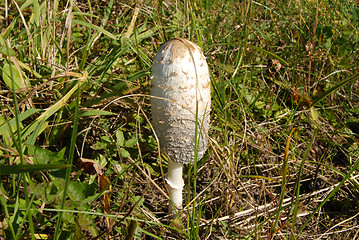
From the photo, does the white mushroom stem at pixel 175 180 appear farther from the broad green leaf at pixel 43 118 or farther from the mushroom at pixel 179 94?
the broad green leaf at pixel 43 118

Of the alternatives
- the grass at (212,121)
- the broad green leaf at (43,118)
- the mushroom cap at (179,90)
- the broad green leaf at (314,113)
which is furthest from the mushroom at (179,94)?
the broad green leaf at (314,113)

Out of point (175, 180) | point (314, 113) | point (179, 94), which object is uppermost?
point (179, 94)

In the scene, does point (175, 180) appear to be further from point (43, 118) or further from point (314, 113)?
point (314, 113)

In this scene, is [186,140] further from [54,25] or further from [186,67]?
[54,25]

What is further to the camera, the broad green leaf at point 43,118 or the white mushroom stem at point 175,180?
the white mushroom stem at point 175,180

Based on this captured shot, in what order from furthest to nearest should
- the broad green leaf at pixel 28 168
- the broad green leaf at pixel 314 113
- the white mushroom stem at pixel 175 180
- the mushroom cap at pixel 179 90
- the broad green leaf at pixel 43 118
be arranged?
the broad green leaf at pixel 314 113 → the white mushroom stem at pixel 175 180 → the broad green leaf at pixel 43 118 → the mushroom cap at pixel 179 90 → the broad green leaf at pixel 28 168

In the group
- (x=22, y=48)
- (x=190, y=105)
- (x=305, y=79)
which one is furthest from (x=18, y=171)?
(x=305, y=79)

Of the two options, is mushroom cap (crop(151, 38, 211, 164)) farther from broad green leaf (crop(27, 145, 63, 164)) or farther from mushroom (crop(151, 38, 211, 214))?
broad green leaf (crop(27, 145, 63, 164))

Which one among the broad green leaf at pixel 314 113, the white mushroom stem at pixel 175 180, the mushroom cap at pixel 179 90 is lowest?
the white mushroom stem at pixel 175 180

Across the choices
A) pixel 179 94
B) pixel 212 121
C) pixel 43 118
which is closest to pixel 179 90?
pixel 179 94

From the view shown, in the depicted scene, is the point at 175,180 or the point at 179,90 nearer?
the point at 179,90
